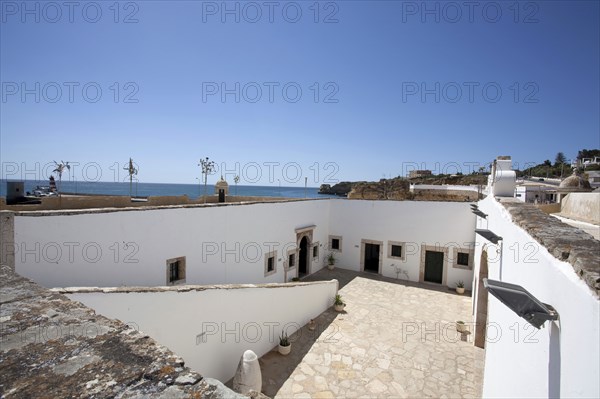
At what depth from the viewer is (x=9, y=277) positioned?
7.70ft

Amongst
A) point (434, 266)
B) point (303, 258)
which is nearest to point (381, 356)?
point (303, 258)

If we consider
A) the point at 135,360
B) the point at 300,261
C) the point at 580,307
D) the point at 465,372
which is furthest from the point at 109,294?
the point at 300,261

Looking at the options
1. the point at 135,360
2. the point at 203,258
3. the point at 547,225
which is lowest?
the point at 203,258

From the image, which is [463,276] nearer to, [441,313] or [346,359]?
[441,313]

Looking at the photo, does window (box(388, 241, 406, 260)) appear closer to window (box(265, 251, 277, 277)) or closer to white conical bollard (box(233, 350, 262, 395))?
window (box(265, 251, 277, 277))

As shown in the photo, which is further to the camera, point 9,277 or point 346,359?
point 346,359

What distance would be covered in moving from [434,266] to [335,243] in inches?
201

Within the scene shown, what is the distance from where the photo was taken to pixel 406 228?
14.9 metres

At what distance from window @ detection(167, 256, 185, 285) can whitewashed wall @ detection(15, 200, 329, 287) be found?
0.17 metres

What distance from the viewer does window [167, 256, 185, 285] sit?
8.71m

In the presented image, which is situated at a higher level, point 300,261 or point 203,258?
point 203,258

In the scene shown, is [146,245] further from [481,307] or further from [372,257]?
[372,257]

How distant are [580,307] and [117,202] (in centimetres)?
1176

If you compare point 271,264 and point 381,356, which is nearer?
point 381,356
